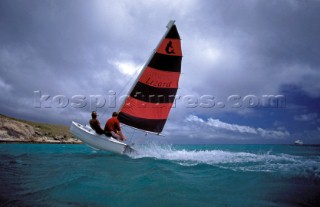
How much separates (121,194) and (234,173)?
5.77 metres

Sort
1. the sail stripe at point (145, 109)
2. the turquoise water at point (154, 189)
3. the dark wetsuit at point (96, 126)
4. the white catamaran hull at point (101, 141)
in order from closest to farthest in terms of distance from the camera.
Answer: the turquoise water at point (154, 189)
the white catamaran hull at point (101, 141)
the dark wetsuit at point (96, 126)
the sail stripe at point (145, 109)

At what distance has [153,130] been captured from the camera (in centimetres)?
1761

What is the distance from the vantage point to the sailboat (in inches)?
658

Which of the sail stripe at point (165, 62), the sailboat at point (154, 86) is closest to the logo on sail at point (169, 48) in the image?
the sailboat at point (154, 86)

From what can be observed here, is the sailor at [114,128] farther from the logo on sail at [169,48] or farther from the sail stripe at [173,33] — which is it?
the sail stripe at [173,33]

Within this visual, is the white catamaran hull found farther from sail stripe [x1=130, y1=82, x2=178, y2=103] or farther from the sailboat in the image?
sail stripe [x1=130, y1=82, x2=178, y2=103]

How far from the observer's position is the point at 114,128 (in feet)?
50.1

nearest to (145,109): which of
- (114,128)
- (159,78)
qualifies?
(159,78)

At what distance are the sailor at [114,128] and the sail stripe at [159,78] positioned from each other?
3421mm

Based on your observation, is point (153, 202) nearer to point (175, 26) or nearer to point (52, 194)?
point (52, 194)

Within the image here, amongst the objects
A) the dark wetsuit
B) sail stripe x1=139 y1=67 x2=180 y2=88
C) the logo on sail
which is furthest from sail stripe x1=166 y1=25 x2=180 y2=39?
the dark wetsuit

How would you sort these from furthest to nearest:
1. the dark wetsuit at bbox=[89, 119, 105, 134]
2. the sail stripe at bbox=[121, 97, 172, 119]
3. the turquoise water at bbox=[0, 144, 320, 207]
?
the sail stripe at bbox=[121, 97, 172, 119] → the dark wetsuit at bbox=[89, 119, 105, 134] → the turquoise water at bbox=[0, 144, 320, 207]

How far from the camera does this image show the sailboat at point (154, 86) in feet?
54.8

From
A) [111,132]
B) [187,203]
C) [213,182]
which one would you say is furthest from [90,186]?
[111,132]
